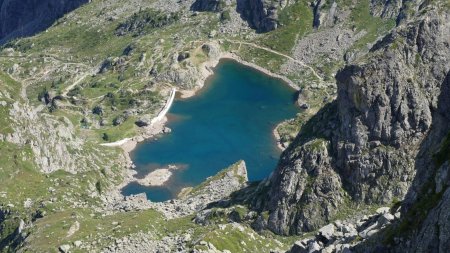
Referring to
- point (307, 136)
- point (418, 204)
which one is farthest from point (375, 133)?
point (418, 204)

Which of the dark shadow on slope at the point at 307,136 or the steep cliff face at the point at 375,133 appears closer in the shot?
the steep cliff face at the point at 375,133

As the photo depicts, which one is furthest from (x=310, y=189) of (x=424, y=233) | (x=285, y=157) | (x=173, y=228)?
(x=424, y=233)

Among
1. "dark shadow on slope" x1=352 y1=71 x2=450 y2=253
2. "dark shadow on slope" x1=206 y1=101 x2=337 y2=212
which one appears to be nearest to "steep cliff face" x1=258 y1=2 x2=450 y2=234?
"dark shadow on slope" x1=206 y1=101 x2=337 y2=212

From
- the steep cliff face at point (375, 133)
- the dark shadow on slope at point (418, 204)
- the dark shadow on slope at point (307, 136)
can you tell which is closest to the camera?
the dark shadow on slope at point (418, 204)

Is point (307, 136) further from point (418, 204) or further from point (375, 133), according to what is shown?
point (418, 204)

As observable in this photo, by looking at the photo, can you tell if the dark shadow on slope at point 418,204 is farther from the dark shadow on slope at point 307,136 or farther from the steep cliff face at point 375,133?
the dark shadow on slope at point 307,136

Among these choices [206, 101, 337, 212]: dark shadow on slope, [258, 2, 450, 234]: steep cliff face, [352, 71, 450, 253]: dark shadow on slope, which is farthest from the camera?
[206, 101, 337, 212]: dark shadow on slope

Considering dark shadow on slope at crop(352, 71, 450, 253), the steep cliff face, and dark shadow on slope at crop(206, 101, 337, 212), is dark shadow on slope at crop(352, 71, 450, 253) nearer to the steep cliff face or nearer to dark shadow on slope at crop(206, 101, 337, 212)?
the steep cliff face

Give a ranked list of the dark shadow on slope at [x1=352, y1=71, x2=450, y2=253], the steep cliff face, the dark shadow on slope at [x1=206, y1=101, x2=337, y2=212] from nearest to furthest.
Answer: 1. the dark shadow on slope at [x1=352, y1=71, x2=450, y2=253]
2. the steep cliff face
3. the dark shadow on slope at [x1=206, y1=101, x2=337, y2=212]

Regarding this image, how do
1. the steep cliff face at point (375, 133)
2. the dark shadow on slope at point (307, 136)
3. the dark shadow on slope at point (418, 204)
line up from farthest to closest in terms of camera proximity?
1. the dark shadow on slope at point (307, 136)
2. the steep cliff face at point (375, 133)
3. the dark shadow on slope at point (418, 204)

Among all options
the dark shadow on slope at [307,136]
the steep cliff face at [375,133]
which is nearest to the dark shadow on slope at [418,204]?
the steep cliff face at [375,133]
